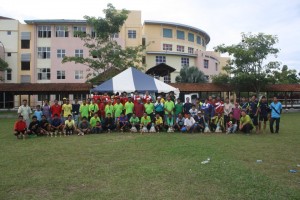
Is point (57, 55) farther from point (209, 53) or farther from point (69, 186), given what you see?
point (69, 186)

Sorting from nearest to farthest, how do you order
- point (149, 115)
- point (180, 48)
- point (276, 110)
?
point (276, 110), point (149, 115), point (180, 48)

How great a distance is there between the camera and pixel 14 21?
136ft

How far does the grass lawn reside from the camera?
5.34m

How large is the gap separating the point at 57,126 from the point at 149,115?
4.24 metres

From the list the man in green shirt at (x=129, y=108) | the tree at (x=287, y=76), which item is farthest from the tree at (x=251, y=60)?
the man in green shirt at (x=129, y=108)

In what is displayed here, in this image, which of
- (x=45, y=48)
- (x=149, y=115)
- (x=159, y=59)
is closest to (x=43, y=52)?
(x=45, y=48)

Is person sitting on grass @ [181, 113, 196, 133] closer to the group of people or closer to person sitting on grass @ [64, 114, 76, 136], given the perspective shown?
the group of people

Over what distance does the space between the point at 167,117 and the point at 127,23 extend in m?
30.1

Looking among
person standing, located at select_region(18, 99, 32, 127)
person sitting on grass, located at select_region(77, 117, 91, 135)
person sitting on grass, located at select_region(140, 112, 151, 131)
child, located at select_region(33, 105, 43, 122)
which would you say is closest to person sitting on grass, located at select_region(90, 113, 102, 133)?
person sitting on grass, located at select_region(77, 117, 91, 135)

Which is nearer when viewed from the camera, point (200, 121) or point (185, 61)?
point (200, 121)

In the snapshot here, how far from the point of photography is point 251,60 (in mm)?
31859

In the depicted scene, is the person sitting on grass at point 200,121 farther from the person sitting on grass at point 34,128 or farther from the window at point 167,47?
the window at point 167,47

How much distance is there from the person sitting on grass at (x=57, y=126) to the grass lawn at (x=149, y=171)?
2.93 metres

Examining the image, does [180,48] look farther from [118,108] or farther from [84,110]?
[84,110]
